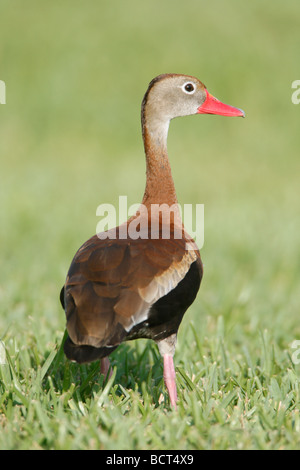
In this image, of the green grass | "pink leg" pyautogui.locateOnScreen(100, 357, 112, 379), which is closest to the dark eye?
the green grass

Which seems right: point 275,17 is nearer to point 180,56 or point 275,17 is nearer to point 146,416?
point 180,56

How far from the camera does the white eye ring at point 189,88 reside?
3602 mm

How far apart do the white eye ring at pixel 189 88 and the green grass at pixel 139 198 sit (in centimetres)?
159

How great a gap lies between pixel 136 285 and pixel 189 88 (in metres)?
1.48

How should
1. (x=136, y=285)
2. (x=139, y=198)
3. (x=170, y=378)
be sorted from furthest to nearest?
(x=139, y=198)
(x=170, y=378)
(x=136, y=285)

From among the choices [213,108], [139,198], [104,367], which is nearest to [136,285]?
[104,367]

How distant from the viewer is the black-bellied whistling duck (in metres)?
2.65

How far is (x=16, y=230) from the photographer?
7133 millimetres

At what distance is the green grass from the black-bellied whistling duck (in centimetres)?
34

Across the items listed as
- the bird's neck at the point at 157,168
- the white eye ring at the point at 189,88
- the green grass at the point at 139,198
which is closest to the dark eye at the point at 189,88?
the white eye ring at the point at 189,88

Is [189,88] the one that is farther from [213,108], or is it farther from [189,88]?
[213,108]

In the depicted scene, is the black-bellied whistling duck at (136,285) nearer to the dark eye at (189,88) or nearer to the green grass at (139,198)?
the green grass at (139,198)

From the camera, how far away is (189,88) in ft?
11.9

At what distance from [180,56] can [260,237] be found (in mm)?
8777
